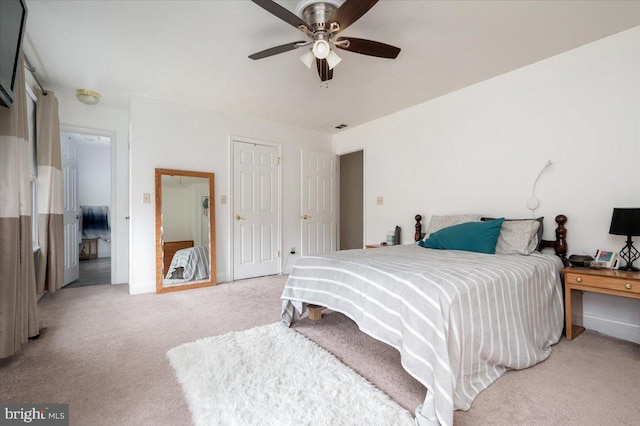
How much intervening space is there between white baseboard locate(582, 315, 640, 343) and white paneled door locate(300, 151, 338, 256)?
133 inches

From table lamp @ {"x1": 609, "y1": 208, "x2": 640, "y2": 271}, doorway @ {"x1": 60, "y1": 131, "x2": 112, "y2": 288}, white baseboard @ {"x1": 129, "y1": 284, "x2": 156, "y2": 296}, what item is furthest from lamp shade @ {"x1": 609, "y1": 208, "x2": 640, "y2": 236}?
doorway @ {"x1": 60, "y1": 131, "x2": 112, "y2": 288}

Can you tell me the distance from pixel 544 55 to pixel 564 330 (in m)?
2.45

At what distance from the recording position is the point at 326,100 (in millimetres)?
3672

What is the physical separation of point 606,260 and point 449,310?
184 cm

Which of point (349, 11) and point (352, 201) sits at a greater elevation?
point (349, 11)

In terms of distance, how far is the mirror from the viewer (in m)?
3.66

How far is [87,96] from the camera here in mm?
3457

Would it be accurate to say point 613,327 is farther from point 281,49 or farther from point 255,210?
point 255,210

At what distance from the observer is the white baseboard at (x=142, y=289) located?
11.6ft

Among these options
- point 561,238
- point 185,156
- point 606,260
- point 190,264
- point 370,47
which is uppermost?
point 370,47

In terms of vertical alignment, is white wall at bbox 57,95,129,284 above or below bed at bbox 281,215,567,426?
above

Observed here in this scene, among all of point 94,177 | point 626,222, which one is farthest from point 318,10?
point 94,177

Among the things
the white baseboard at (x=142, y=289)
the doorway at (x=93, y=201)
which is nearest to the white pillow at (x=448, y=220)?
the white baseboard at (x=142, y=289)

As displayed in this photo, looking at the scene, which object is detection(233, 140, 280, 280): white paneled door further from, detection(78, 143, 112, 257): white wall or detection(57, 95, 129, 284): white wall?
detection(78, 143, 112, 257): white wall
